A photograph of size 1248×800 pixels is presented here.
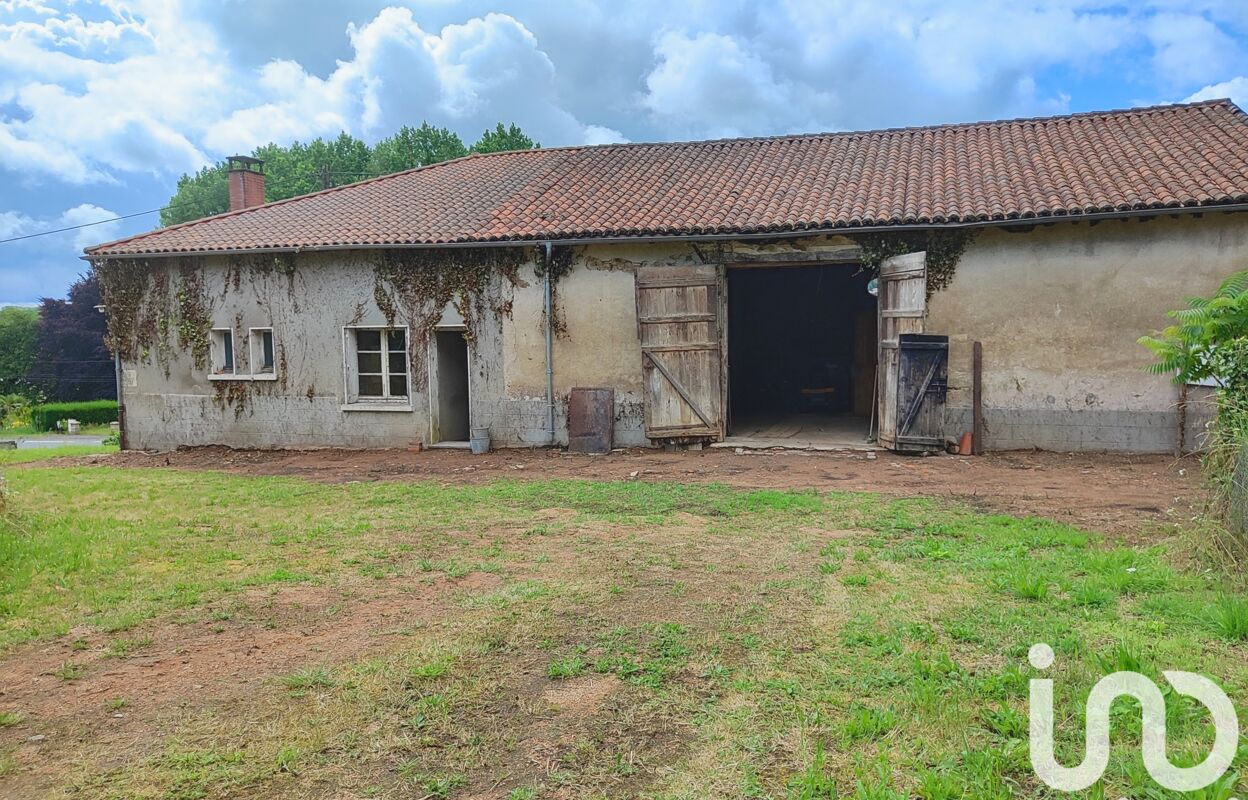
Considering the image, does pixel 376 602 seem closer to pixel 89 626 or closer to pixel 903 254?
pixel 89 626

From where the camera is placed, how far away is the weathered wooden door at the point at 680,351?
39.2ft

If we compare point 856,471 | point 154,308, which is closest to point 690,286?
point 856,471

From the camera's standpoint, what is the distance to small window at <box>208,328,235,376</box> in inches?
557

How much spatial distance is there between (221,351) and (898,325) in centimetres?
1127

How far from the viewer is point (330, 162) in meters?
44.0

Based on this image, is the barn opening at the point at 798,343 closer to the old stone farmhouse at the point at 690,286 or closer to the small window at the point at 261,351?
the old stone farmhouse at the point at 690,286

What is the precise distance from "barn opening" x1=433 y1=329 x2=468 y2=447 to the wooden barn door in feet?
21.2

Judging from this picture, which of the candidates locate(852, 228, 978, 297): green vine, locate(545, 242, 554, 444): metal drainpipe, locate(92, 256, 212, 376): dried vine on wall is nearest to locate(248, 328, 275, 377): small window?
locate(92, 256, 212, 376): dried vine on wall

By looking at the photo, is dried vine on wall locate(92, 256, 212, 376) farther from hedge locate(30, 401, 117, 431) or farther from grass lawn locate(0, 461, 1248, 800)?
hedge locate(30, 401, 117, 431)

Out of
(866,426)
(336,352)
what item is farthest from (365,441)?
(866,426)

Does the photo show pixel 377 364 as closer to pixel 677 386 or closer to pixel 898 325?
pixel 677 386

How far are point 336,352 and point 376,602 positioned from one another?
29.5ft

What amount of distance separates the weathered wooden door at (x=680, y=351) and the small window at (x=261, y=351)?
6608 mm

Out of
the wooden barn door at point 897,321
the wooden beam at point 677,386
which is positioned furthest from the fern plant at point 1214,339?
the wooden beam at point 677,386
